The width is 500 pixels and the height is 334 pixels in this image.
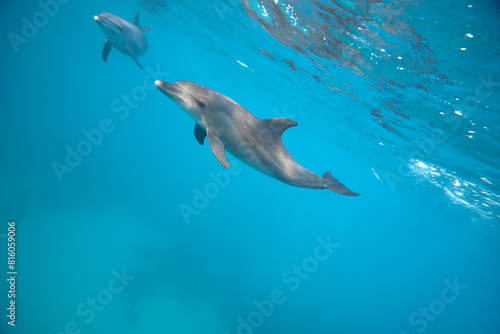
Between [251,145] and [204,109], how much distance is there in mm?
1226

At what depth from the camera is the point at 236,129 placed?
206 inches

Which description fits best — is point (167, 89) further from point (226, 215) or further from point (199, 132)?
point (226, 215)

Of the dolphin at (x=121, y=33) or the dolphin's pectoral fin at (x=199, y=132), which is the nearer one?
the dolphin's pectoral fin at (x=199, y=132)

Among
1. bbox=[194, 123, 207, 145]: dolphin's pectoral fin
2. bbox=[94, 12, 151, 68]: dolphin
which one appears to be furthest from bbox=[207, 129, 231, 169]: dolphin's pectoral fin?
bbox=[94, 12, 151, 68]: dolphin

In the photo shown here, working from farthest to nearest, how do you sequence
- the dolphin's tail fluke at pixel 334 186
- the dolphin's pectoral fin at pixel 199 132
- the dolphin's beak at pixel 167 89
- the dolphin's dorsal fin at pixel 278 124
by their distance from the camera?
1. the dolphin's tail fluke at pixel 334 186
2. the dolphin's pectoral fin at pixel 199 132
3. the dolphin's dorsal fin at pixel 278 124
4. the dolphin's beak at pixel 167 89

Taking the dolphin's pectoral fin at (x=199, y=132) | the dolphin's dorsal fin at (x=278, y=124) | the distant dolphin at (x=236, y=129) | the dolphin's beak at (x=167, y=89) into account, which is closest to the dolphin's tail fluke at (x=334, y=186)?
the distant dolphin at (x=236, y=129)

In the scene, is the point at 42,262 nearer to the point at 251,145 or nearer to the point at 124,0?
the point at 251,145

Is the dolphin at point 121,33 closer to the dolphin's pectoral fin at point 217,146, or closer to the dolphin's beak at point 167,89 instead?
the dolphin's beak at point 167,89

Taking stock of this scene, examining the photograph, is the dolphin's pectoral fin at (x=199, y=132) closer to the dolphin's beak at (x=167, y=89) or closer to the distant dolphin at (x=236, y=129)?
the distant dolphin at (x=236, y=129)

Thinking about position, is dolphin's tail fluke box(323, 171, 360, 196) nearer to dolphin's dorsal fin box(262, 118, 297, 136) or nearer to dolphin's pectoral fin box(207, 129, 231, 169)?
dolphin's dorsal fin box(262, 118, 297, 136)

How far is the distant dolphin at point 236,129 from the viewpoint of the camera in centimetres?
495

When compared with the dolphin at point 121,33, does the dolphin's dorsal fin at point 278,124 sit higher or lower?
lower

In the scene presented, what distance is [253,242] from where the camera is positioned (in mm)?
26109

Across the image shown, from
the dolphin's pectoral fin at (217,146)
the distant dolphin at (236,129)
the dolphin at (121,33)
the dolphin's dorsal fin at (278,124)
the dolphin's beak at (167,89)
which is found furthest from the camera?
the dolphin at (121,33)
